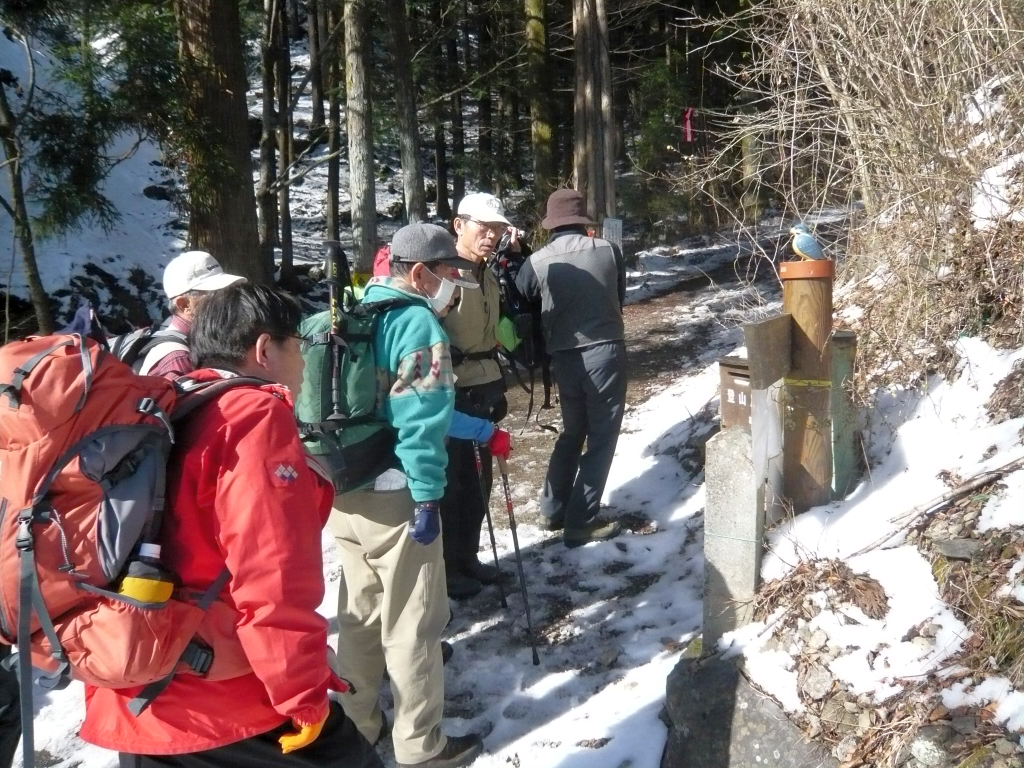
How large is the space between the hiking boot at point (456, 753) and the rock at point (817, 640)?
141 cm

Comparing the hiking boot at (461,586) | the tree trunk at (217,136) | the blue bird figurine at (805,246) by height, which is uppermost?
the tree trunk at (217,136)

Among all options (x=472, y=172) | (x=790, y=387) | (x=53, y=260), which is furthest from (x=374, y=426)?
(x=472, y=172)

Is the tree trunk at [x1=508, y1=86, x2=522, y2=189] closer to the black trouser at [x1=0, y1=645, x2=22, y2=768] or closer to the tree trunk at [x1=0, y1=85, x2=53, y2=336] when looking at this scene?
the tree trunk at [x1=0, y1=85, x2=53, y2=336]

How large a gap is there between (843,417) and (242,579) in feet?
8.93

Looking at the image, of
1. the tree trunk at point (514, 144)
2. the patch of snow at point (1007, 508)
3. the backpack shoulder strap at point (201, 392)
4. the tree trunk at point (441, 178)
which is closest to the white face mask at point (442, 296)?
the backpack shoulder strap at point (201, 392)

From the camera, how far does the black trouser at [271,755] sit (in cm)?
192

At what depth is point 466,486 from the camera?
4598 millimetres

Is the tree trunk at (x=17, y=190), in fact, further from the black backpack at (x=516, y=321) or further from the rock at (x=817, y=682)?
the rock at (x=817, y=682)

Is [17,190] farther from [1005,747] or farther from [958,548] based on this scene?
[1005,747]

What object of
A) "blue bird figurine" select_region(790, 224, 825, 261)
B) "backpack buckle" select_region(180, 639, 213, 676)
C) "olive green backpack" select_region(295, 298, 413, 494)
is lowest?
"backpack buckle" select_region(180, 639, 213, 676)

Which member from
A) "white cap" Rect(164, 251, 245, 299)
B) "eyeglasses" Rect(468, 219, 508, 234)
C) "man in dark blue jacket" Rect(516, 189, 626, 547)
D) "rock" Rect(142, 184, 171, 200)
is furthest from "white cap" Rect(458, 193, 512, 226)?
"rock" Rect(142, 184, 171, 200)

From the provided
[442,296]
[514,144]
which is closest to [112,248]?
[514,144]

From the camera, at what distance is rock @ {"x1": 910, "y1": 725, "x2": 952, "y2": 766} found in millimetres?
2561

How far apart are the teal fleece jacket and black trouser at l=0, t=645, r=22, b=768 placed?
4.82 ft
